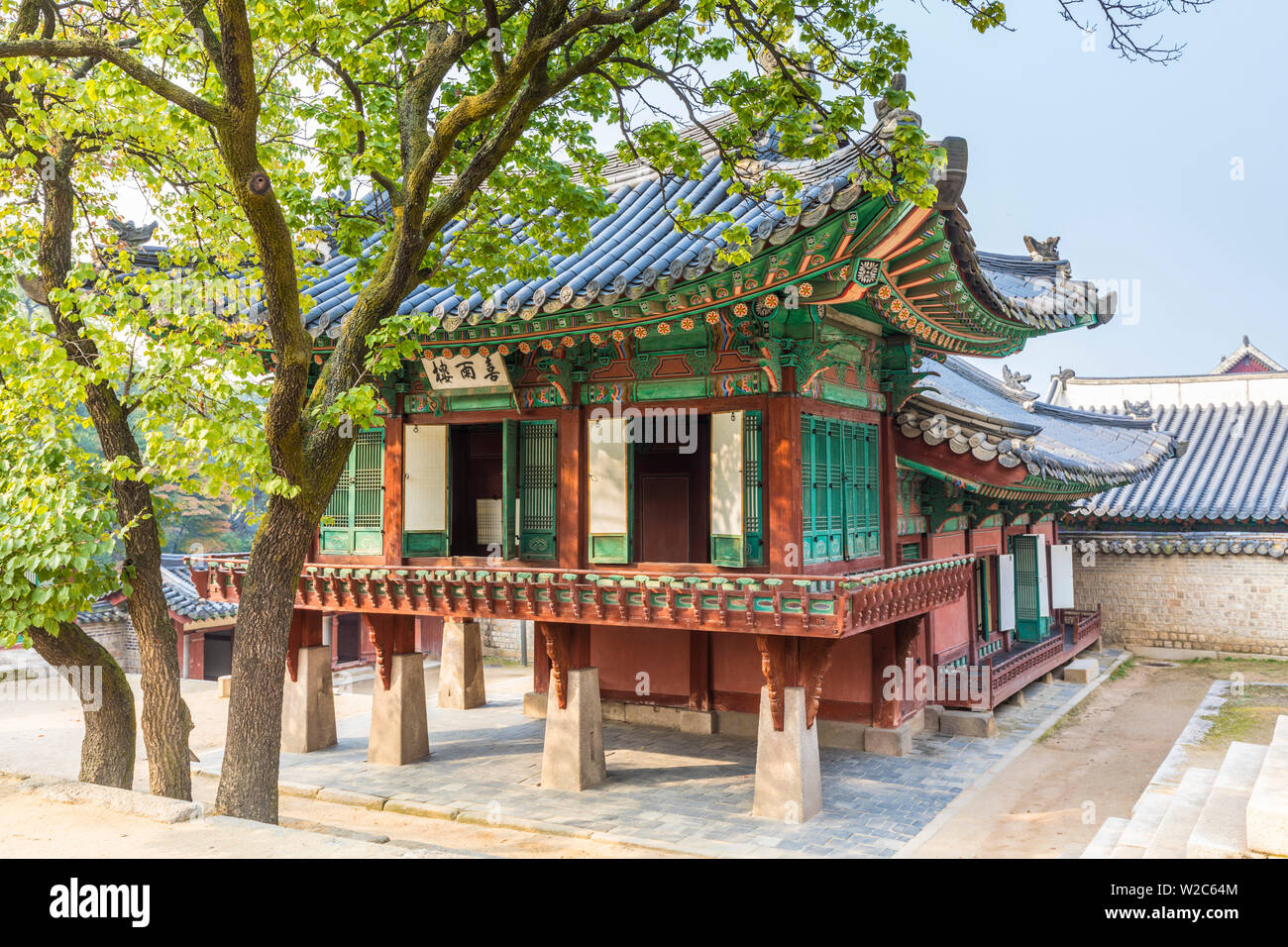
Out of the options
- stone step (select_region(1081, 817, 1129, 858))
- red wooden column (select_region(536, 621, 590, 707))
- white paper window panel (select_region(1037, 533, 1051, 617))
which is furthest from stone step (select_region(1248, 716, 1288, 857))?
white paper window panel (select_region(1037, 533, 1051, 617))

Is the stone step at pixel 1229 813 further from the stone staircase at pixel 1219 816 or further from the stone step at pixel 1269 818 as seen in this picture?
the stone step at pixel 1269 818

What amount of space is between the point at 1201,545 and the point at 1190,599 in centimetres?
155

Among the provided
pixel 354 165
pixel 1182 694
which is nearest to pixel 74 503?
pixel 354 165

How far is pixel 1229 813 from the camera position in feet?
26.2

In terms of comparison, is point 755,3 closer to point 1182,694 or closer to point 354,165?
point 354,165

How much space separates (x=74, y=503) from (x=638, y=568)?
6879 millimetres

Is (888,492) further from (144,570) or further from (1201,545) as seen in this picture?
(1201,545)

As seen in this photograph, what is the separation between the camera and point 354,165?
9.50 m

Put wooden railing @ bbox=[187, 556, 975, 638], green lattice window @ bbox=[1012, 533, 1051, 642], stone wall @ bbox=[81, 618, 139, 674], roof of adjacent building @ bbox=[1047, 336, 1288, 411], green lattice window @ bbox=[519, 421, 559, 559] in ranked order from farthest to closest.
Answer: roof of adjacent building @ bbox=[1047, 336, 1288, 411]
stone wall @ bbox=[81, 618, 139, 674]
green lattice window @ bbox=[1012, 533, 1051, 642]
green lattice window @ bbox=[519, 421, 559, 559]
wooden railing @ bbox=[187, 556, 975, 638]

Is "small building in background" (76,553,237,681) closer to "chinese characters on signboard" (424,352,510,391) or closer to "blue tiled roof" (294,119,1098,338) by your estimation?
"blue tiled roof" (294,119,1098,338)

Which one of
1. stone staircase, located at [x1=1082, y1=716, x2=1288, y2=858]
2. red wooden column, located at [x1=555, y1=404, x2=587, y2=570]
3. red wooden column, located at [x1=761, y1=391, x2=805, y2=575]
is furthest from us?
red wooden column, located at [x1=555, y1=404, x2=587, y2=570]

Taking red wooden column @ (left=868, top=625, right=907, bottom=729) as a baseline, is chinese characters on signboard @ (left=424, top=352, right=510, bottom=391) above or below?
above

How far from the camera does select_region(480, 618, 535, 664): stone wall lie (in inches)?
1102

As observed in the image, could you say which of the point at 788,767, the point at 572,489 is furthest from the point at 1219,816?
the point at 572,489
